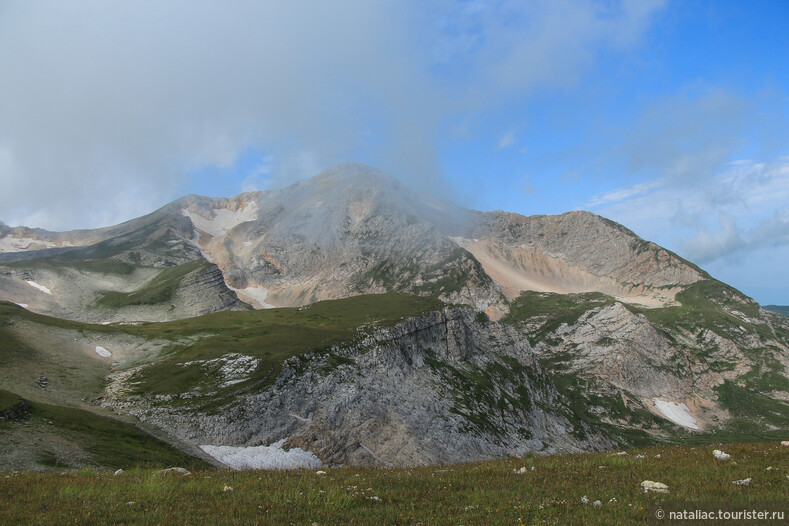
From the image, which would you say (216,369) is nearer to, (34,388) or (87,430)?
(34,388)

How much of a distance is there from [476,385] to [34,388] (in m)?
89.1

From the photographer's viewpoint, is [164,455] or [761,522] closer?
[761,522]

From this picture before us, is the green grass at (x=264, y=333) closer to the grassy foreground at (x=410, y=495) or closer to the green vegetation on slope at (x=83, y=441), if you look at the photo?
the green vegetation on slope at (x=83, y=441)

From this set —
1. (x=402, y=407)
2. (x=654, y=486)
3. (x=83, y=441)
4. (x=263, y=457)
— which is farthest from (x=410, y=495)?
(x=402, y=407)

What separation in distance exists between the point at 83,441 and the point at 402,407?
55.4 m

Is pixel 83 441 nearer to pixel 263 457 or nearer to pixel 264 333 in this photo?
pixel 263 457

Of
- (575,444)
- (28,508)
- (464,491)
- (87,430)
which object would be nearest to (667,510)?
(464,491)

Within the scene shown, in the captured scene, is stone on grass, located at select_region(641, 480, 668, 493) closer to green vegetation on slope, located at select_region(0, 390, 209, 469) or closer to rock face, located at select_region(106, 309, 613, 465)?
green vegetation on slope, located at select_region(0, 390, 209, 469)

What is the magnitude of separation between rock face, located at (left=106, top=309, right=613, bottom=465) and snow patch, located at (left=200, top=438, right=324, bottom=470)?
1585 millimetres

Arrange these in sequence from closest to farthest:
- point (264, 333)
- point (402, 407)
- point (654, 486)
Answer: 1. point (654, 486)
2. point (402, 407)
3. point (264, 333)

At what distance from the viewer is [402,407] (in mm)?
89562

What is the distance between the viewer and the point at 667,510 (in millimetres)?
12531

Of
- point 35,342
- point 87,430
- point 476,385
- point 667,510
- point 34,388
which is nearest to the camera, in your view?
point 667,510

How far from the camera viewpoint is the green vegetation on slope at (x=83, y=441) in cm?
4034
